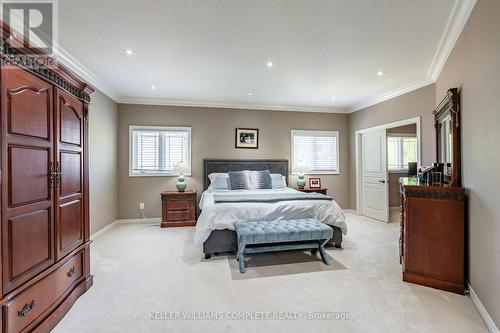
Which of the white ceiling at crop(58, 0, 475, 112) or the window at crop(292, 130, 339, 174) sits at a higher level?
the white ceiling at crop(58, 0, 475, 112)

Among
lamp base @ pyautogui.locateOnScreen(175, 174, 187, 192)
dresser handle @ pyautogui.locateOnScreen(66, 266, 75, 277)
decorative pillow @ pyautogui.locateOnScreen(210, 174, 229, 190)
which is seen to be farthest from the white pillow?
dresser handle @ pyautogui.locateOnScreen(66, 266, 75, 277)

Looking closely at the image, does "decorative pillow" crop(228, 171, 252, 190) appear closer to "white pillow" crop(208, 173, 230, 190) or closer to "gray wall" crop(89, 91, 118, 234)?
"white pillow" crop(208, 173, 230, 190)

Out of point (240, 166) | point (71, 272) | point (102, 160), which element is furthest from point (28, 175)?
point (240, 166)

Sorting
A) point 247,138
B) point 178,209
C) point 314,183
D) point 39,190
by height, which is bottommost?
point 178,209

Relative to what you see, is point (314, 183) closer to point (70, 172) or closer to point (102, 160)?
point (102, 160)

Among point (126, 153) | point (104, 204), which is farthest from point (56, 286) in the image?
point (126, 153)

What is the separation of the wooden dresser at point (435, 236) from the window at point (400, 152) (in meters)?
4.32

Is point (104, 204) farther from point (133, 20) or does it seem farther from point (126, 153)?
point (133, 20)

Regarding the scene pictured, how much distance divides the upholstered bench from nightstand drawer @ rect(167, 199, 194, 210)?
81.5 inches

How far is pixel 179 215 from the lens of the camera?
184 inches

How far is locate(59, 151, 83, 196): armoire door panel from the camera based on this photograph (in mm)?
1939

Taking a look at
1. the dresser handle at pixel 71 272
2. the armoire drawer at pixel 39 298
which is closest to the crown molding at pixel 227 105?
the armoire drawer at pixel 39 298

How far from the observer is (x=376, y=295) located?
2.15 m

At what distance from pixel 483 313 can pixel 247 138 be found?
4.49 meters
